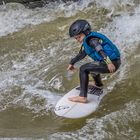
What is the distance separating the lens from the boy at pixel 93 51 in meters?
6.57

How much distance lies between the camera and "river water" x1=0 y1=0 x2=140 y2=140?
664 cm

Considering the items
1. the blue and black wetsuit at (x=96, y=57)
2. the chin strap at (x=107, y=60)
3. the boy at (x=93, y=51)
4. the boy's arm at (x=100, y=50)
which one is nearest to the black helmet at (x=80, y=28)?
the boy at (x=93, y=51)

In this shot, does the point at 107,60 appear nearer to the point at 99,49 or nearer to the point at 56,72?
the point at 99,49

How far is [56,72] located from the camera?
27.1 feet

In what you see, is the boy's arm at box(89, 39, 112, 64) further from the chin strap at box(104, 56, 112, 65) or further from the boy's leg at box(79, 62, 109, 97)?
the boy's leg at box(79, 62, 109, 97)

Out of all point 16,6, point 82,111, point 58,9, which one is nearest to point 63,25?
point 58,9

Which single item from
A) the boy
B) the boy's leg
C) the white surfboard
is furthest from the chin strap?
the white surfboard

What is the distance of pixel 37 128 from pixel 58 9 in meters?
4.52

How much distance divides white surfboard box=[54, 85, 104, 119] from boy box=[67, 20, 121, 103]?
0.28 ft

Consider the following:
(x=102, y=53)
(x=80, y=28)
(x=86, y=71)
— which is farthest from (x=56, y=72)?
(x=102, y=53)

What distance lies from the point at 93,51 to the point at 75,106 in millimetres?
824

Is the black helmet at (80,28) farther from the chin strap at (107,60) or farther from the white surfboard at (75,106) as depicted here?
the white surfboard at (75,106)

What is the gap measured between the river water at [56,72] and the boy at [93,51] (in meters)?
0.52

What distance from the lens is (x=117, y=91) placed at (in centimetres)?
742
